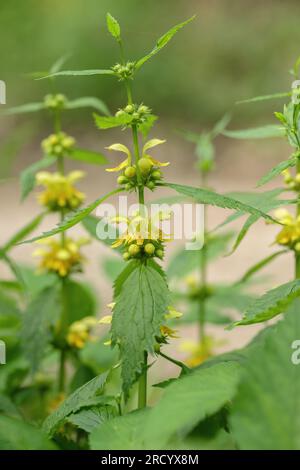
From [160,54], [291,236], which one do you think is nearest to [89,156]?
[291,236]

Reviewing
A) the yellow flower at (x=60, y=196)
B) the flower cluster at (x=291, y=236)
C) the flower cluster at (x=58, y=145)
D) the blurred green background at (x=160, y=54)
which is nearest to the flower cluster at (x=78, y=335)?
the yellow flower at (x=60, y=196)

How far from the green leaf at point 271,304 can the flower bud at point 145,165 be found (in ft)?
0.66

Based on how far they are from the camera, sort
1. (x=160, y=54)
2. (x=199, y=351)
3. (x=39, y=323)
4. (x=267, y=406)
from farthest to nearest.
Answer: (x=160, y=54)
(x=199, y=351)
(x=39, y=323)
(x=267, y=406)

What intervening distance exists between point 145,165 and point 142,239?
0.09 meters

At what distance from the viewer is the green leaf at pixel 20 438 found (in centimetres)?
66

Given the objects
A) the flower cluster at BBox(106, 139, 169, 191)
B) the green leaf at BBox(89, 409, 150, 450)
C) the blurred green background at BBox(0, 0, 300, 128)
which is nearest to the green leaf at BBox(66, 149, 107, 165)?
the flower cluster at BBox(106, 139, 169, 191)

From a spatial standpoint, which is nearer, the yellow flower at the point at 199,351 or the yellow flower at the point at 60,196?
the yellow flower at the point at 60,196

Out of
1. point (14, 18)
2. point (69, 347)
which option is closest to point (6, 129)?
point (14, 18)

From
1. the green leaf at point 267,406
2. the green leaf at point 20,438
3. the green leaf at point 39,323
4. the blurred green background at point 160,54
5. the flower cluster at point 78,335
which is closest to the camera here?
the green leaf at point 267,406

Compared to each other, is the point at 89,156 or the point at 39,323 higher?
the point at 89,156

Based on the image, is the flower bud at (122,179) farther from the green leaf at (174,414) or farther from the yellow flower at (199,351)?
the yellow flower at (199,351)

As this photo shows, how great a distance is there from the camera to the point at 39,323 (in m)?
1.30

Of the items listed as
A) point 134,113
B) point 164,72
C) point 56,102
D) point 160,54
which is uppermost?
point 160,54

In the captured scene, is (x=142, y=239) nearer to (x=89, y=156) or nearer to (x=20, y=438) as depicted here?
(x=20, y=438)
